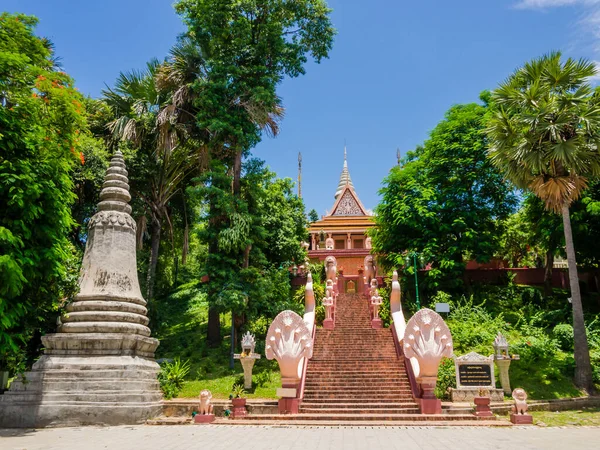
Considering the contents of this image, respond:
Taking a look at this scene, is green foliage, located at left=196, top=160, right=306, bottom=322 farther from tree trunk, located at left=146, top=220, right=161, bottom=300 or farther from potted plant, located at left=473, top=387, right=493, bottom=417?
potted plant, located at left=473, top=387, right=493, bottom=417

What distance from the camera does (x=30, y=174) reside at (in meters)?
8.88

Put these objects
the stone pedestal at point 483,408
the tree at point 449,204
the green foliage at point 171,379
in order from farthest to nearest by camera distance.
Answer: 1. the tree at point 449,204
2. the green foliage at point 171,379
3. the stone pedestal at point 483,408

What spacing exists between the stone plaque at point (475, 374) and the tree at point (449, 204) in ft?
24.2

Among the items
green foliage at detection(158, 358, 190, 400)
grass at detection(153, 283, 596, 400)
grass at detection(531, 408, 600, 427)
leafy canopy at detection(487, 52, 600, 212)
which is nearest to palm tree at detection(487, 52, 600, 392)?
leafy canopy at detection(487, 52, 600, 212)

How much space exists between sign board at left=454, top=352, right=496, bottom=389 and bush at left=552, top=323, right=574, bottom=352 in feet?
15.8

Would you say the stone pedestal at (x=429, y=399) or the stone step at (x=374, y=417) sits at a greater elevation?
the stone pedestal at (x=429, y=399)

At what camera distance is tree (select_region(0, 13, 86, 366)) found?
8.58m

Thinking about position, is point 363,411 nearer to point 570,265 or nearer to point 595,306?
point 570,265

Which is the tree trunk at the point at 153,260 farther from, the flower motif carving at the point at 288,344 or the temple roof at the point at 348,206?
the temple roof at the point at 348,206

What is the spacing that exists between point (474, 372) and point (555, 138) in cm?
712

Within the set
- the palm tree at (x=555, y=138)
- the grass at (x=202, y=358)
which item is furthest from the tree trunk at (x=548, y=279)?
the grass at (x=202, y=358)

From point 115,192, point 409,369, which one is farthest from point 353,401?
point 115,192

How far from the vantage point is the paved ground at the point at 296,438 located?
23.7 ft

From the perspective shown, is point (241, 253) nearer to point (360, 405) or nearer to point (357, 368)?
point (357, 368)
